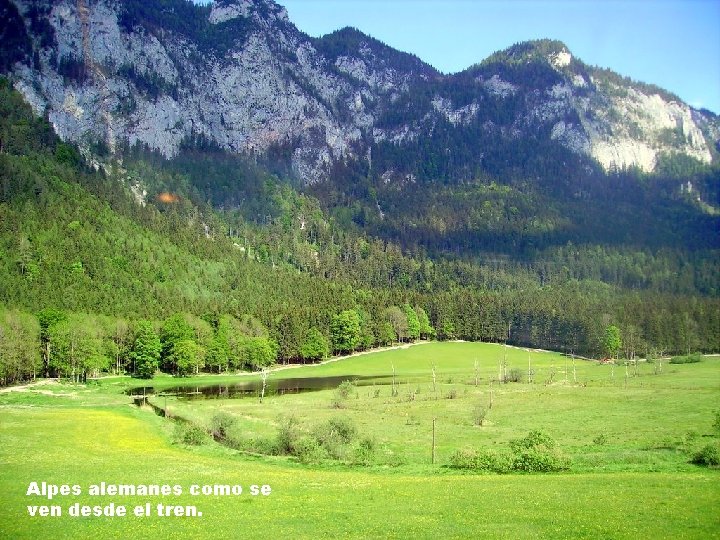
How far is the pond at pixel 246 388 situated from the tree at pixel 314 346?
24.8 meters

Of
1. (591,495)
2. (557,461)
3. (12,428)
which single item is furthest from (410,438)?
(12,428)

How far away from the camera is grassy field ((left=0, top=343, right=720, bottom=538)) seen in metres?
31.3

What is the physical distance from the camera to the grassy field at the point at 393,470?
31312mm

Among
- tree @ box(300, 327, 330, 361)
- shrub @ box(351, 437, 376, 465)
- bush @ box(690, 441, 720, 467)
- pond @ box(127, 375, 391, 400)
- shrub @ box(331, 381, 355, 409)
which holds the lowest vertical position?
pond @ box(127, 375, 391, 400)

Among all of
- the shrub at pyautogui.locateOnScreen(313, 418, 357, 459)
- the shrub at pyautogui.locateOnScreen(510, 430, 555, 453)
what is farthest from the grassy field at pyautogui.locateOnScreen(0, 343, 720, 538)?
the shrub at pyautogui.locateOnScreen(510, 430, 555, 453)

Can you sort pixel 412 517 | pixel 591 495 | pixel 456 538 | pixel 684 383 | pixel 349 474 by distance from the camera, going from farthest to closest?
pixel 684 383, pixel 349 474, pixel 591 495, pixel 412 517, pixel 456 538

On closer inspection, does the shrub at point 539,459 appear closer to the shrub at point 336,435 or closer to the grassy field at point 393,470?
the grassy field at point 393,470

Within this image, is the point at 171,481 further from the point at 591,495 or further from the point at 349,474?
the point at 591,495

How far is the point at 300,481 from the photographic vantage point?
44750 mm

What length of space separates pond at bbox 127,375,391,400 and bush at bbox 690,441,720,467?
84.9m

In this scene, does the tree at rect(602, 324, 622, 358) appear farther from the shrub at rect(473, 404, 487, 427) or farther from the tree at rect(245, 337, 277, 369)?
the shrub at rect(473, 404, 487, 427)

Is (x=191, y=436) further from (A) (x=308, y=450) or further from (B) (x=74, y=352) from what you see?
(B) (x=74, y=352)

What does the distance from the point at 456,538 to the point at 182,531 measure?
1378 cm

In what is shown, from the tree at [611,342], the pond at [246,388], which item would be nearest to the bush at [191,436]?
the pond at [246,388]
